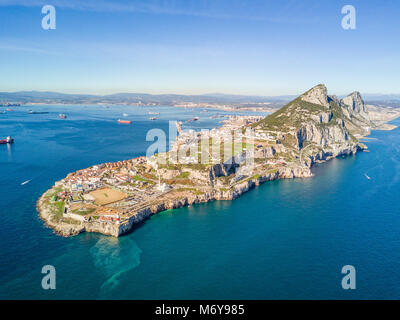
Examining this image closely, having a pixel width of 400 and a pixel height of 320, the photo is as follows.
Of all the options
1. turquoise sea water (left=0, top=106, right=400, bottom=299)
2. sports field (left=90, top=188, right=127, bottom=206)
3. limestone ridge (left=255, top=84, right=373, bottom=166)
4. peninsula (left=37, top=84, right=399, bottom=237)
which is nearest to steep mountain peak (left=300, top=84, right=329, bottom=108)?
limestone ridge (left=255, top=84, right=373, bottom=166)

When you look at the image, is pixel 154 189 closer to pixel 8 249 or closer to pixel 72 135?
pixel 8 249

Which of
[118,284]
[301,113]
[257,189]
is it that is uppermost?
[301,113]

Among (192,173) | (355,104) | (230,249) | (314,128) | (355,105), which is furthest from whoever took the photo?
(355,104)

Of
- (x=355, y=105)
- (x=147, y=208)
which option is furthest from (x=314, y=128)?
(x=355, y=105)

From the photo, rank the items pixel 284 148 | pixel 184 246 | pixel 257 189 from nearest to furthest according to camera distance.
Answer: pixel 184 246 < pixel 257 189 < pixel 284 148

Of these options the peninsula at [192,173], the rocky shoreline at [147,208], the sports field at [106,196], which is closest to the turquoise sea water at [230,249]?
the rocky shoreline at [147,208]

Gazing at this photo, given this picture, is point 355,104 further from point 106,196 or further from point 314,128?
point 106,196

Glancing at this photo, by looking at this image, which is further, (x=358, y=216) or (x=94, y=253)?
(x=358, y=216)
